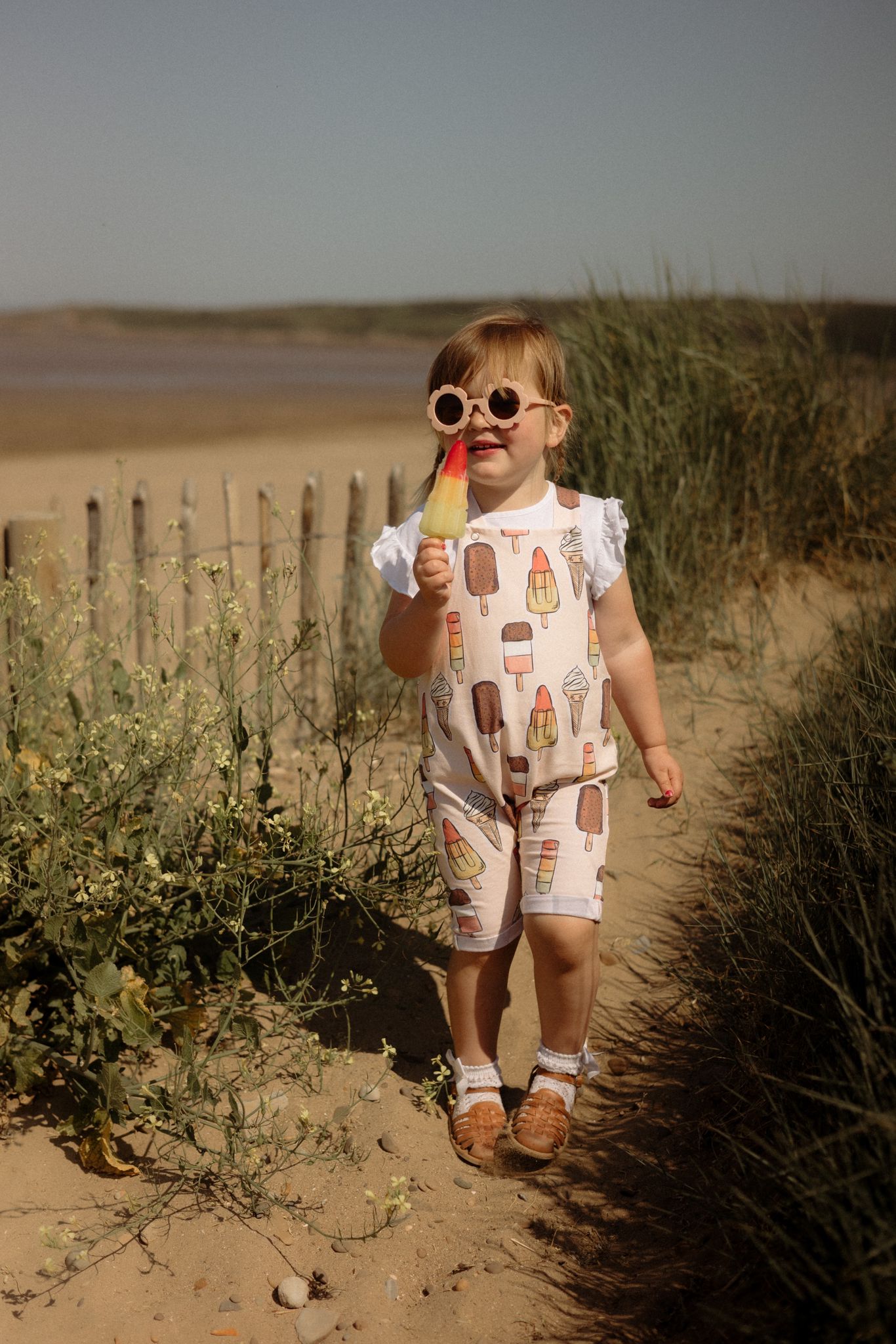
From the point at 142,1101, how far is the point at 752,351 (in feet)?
14.3

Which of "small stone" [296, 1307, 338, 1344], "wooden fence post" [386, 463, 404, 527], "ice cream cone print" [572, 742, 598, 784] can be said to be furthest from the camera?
"wooden fence post" [386, 463, 404, 527]

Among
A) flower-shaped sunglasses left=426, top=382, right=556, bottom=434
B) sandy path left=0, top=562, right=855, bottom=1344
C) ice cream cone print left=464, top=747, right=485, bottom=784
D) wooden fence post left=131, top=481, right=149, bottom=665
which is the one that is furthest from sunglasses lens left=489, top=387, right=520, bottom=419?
wooden fence post left=131, top=481, right=149, bottom=665

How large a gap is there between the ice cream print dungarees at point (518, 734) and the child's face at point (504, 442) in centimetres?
11

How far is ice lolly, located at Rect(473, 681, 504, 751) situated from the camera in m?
2.21

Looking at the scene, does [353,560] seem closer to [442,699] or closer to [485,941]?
[442,699]

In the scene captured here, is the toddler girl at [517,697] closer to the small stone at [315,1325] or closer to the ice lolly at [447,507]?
the ice lolly at [447,507]

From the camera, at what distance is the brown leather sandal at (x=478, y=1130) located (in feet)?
7.54

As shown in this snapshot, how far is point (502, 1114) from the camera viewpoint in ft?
7.78

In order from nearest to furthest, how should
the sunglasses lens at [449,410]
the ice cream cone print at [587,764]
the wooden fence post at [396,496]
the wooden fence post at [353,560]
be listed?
the sunglasses lens at [449,410] < the ice cream cone print at [587,764] < the wooden fence post at [353,560] < the wooden fence post at [396,496]

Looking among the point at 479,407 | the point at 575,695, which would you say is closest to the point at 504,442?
the point at 479,407

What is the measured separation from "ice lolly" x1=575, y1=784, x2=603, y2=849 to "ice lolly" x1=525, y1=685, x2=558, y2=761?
0.13 metres

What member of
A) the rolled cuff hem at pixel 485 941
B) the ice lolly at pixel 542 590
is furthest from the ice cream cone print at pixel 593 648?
the rolled cuff hem at pixel 485 941

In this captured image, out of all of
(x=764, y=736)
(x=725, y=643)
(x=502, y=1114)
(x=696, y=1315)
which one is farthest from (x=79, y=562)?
(x=696, y=1315)

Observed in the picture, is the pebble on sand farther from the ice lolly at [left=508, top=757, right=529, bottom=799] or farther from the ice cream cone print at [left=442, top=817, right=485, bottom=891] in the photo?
the ice lolly at [left=508, top=757, right=529, bottom=799]
